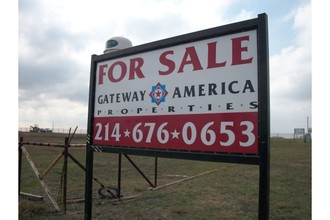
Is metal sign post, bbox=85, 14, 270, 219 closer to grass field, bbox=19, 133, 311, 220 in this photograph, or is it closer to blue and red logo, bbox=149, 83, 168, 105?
blue and red logo, bbox=149, 83, 168, 105

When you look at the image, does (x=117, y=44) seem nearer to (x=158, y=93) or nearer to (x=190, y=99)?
A: (x=158, y=93)

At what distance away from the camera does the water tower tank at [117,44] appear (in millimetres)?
5216

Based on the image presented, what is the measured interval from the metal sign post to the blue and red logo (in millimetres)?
14

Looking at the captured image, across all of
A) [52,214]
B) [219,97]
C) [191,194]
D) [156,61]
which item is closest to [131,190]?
[191,194]

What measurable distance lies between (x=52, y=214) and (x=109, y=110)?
9.15ft

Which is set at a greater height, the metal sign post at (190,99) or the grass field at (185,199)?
the metal sign post at (190,99)

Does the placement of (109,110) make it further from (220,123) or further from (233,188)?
(233,188)

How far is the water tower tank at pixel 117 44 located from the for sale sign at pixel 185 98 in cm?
29

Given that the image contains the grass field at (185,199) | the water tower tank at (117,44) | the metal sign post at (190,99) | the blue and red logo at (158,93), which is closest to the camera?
the metal sign post at (190,99)

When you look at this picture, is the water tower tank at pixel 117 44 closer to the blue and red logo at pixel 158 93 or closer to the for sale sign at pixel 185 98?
the for sale sign at pixel 185 98

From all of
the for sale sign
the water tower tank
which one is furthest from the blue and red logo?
the water tower tank

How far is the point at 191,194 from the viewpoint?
827cm

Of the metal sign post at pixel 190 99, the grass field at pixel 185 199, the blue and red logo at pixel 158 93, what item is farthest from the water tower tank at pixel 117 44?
the grass field at pixel 185 199

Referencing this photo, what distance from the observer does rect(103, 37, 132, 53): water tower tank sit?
5.22 meters
